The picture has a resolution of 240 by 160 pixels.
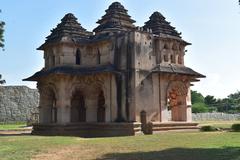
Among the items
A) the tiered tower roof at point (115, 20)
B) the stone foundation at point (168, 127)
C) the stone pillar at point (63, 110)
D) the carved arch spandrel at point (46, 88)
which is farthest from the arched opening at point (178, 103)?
the carved arch spandrel at point (46, 88)

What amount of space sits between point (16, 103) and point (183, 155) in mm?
40019

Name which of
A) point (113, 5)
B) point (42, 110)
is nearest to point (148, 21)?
point (113, 5)

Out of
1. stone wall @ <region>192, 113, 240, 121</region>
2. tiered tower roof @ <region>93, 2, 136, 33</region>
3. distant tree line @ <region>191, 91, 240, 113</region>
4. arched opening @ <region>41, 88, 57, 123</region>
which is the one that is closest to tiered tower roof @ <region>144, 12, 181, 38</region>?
tiered tower roof @ <region>93, 2, 136, 33</region>

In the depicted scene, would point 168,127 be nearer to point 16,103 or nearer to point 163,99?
point 163,99

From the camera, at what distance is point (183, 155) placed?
42.6 ft

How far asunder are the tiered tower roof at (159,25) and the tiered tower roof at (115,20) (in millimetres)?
1385

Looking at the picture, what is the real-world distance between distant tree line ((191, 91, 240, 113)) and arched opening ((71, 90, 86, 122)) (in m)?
52.1

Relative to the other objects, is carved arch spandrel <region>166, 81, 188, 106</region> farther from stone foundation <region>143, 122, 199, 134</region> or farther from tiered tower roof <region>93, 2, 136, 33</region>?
tiered tower roof <region>93, 2, 136, 33</region>

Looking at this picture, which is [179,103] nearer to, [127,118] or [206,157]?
[127,118]

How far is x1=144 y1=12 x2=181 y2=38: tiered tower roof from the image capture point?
1099 inches

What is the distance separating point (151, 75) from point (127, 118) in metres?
3.28

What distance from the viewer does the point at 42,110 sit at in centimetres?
2908

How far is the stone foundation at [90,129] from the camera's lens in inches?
950

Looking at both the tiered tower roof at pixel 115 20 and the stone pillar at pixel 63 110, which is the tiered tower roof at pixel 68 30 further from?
the stone pillar at pixel 63 110
